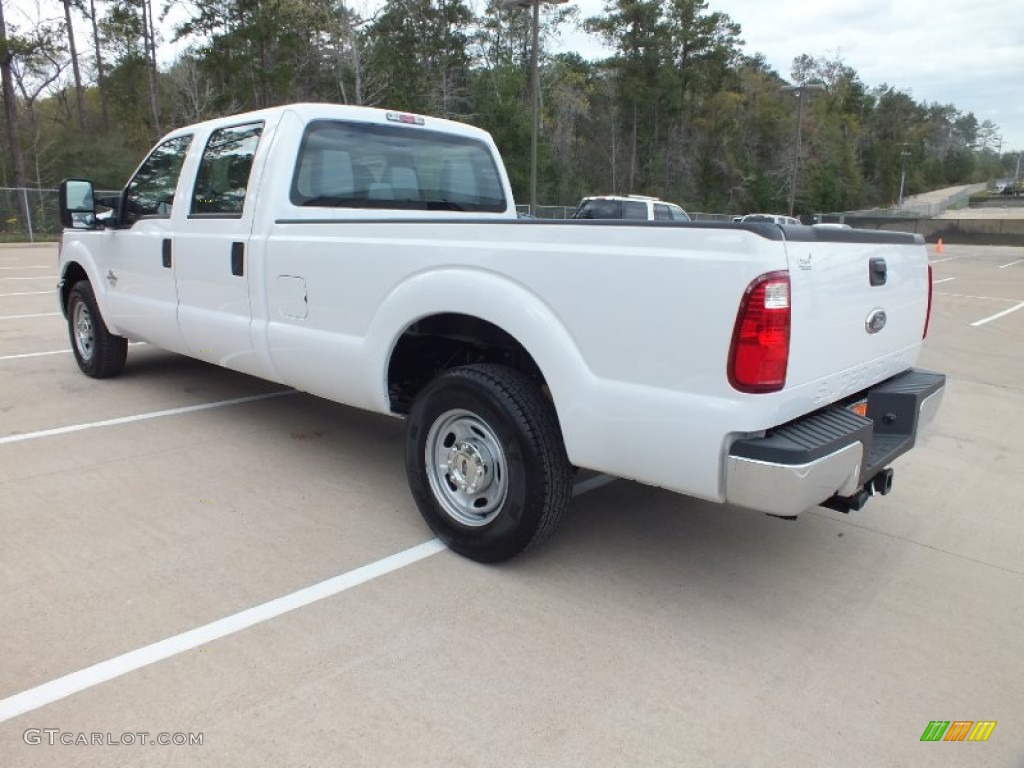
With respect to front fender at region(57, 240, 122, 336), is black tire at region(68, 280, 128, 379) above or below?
below

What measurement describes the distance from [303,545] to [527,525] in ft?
3.74

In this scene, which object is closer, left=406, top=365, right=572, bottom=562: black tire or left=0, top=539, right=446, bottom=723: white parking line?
left=0, top=539, right=446, bottom=723: white parking line

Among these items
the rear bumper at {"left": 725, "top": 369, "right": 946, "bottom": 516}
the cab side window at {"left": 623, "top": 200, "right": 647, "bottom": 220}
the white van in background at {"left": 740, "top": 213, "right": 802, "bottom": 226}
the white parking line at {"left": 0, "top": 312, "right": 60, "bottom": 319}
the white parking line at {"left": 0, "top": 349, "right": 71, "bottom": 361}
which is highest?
the cab side window at {"left": 623, "top": 200, "right": 647, "bottom": 220}

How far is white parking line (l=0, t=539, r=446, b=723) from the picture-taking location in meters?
2.50

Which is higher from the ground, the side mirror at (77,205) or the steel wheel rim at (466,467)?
the side mirror at (77,205)

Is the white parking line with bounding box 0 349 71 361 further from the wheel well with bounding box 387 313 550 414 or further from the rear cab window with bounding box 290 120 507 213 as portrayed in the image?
the wheel well with bounding box 387 313 550 414

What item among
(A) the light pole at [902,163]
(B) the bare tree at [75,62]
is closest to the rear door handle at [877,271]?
(B) the bare tree at [75,62]

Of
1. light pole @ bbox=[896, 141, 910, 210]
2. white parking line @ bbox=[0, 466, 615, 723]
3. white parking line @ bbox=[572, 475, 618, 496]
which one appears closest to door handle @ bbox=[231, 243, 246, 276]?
white parking line @ bbox=[0, 466, 615, 723]

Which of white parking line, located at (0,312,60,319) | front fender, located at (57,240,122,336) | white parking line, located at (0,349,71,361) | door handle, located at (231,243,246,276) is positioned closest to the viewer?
door handle, located at (231,243,246,276)

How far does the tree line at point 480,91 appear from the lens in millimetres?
37500

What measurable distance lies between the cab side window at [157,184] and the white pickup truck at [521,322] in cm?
4

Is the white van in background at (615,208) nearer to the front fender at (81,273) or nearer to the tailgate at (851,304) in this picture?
the front fender at (81,273)

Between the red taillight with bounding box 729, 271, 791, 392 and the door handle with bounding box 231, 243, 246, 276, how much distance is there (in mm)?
3015

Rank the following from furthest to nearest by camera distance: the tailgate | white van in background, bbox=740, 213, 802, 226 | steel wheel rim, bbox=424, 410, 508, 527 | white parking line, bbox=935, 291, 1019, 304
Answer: white parking line, bbox=935, 291, 1019, 304 < steel wheel rim, bbox=424, 410, 508, 527 < white van in background, bbox=740, 213, 802, 226 < the tailgate
